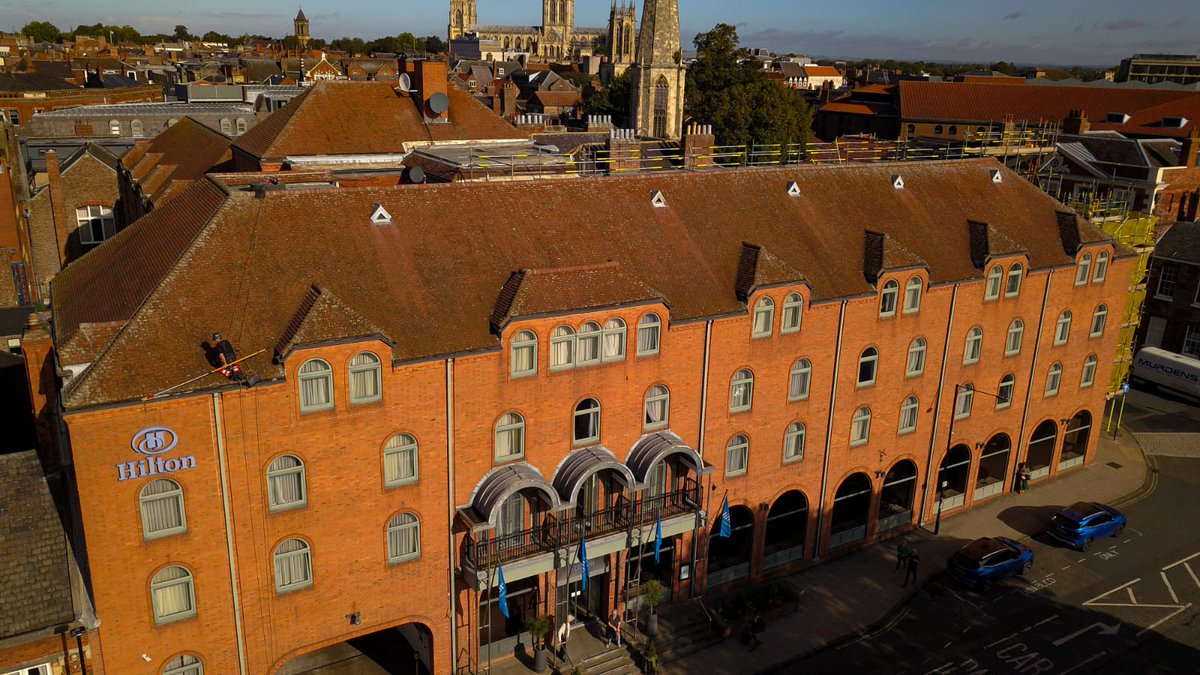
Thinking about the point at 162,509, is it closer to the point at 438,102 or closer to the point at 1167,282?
the point at 438,102

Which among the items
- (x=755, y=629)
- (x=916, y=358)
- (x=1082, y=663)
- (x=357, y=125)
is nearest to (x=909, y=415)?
(x=916, y=358)

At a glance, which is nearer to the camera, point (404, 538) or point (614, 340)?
point (404, 538)

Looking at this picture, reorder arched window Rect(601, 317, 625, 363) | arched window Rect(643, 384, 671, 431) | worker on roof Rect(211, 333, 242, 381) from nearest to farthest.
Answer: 1. worker on roof Rect(211, 333, 242, 381)
2. arched window Rect(601, 317, 625, 363)
3. arched window Rect(643, 384, 671, 431)

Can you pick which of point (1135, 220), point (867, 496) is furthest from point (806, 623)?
point (1135, 220)

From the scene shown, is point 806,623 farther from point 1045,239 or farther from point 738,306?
point 1045,239

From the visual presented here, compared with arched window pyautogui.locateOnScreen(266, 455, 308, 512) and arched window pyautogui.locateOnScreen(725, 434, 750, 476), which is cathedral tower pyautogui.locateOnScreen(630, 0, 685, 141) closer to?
arched window pyautogui.locateOnScreen(725, 434, 750, 476)

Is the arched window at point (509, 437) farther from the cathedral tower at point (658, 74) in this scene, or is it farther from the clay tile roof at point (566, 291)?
the cathedral tower at point (658, 74)

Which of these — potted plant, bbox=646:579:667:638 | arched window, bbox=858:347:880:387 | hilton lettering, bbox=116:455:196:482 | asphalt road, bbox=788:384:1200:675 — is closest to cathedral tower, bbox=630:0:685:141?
arched window, bbox=858:347:880:387
